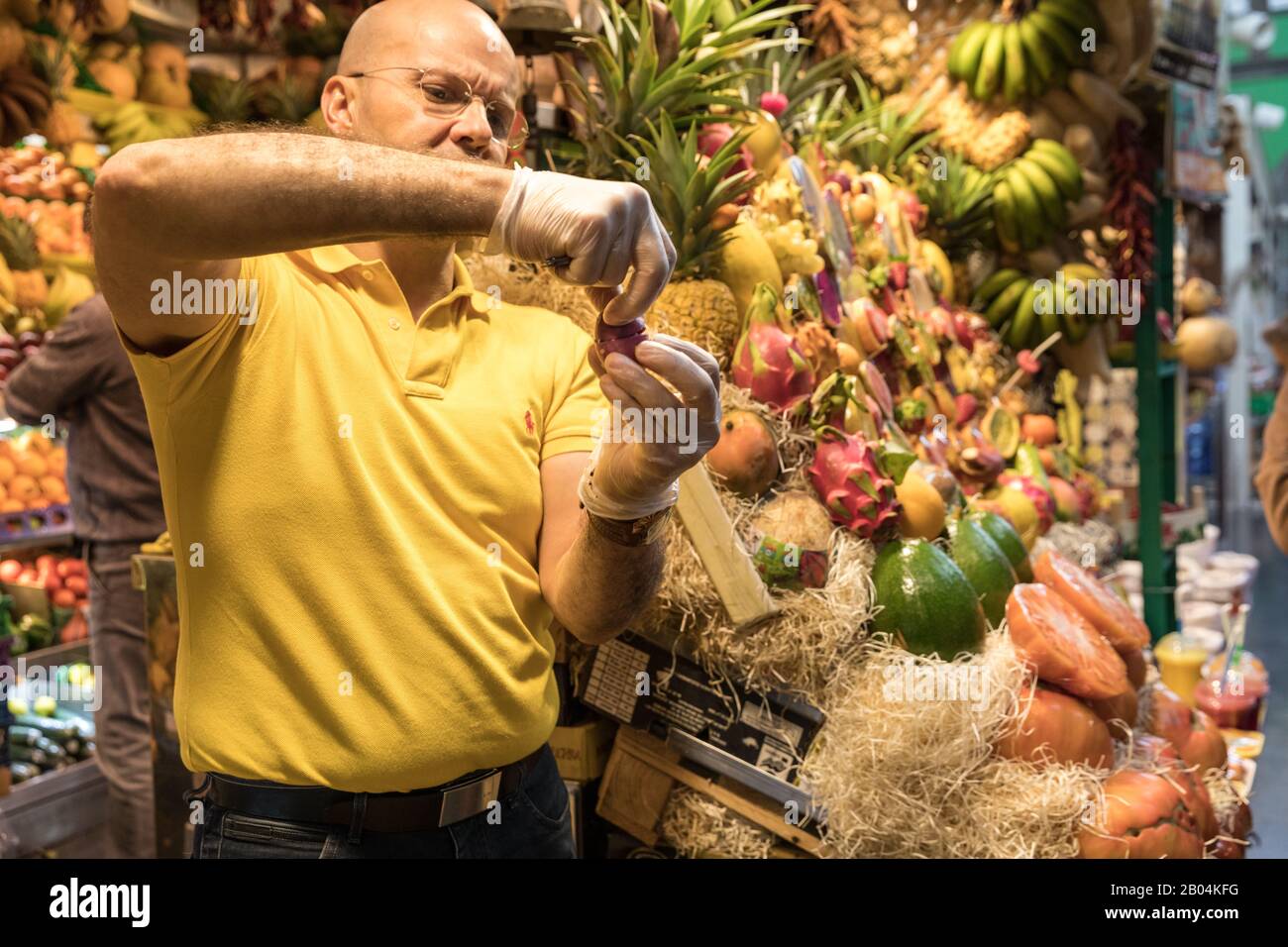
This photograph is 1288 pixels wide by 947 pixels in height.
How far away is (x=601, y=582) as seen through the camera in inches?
61.5

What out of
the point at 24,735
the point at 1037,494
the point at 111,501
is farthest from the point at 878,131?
the point at 24,735

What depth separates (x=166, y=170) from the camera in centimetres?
117

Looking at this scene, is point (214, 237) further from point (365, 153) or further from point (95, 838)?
point (95, 838)

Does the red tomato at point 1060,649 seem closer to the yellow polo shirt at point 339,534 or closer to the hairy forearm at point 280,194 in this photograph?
the yellow polo shirt at point 339,534

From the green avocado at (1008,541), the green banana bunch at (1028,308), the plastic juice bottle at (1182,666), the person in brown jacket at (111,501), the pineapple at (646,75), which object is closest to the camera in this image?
the pineapple at (646,75)

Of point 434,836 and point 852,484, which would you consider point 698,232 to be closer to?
point 852,484

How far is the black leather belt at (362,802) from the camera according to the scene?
1.48 metres

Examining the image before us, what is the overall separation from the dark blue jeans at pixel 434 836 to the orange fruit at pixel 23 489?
3.05 meters

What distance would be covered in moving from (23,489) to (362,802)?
3309 millimetres

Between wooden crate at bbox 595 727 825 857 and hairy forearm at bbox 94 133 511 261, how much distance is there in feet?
4.81

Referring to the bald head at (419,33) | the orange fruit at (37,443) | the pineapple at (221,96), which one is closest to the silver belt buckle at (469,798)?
the bald head at (419,33)

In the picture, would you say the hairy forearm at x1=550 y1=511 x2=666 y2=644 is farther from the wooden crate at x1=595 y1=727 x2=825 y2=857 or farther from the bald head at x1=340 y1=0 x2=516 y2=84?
the wooden crate at x1=595 y1=727 x2=825 y2=857
